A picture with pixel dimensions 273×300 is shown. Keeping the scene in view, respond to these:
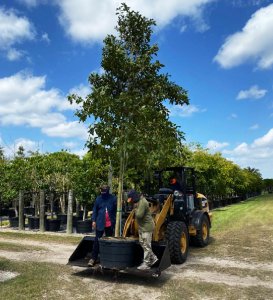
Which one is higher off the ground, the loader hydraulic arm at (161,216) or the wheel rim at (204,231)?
the loader hydraulic arm at (161,216)

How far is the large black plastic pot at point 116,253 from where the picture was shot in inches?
315

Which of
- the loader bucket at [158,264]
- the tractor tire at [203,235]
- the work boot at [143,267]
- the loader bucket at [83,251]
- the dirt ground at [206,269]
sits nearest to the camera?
the dirt ground at [206,269]

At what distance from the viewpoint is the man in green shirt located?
26.4 ft

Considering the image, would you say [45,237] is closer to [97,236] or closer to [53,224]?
[53,224]

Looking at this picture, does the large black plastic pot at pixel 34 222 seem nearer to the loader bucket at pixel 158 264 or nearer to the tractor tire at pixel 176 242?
the tractor tire at pixel 176 242

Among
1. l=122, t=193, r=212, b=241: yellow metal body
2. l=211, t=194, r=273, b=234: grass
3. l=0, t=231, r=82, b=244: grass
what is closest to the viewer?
l=122, t=193, r=212, b=241: yellow metal body

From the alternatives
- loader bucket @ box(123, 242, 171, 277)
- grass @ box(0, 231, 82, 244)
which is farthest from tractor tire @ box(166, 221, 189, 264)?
grass @ box(0, 231, 82, 244)

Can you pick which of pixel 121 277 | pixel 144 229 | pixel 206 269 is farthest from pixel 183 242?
pixel 144 229

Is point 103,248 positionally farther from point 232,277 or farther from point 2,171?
point 2,171

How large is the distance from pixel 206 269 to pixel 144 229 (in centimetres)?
216

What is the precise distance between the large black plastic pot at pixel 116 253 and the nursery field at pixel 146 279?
15.3 inches

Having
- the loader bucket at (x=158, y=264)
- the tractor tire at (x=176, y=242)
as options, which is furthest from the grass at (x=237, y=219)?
the loader bucket at (x=158, y=264)

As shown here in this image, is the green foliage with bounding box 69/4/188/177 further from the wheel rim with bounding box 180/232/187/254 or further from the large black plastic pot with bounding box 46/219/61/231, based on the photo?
the large black plastic pot with bounding box 46/219/61/231

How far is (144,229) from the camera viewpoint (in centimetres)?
822
